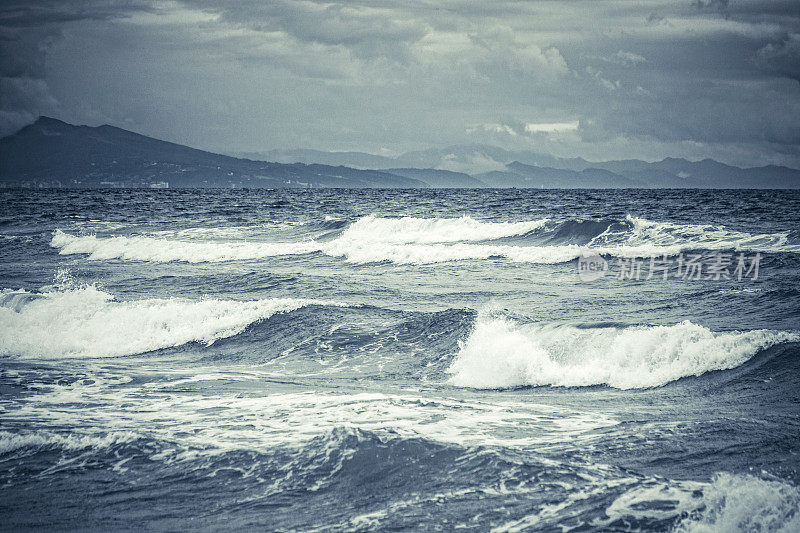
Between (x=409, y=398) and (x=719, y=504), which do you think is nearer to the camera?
(x=719, y=504)

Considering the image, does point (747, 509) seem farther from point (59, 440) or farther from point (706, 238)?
point (706, 238)

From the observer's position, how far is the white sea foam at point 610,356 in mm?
11508

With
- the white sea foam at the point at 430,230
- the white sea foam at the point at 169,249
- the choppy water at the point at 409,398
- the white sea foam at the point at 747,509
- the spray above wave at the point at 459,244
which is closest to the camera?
the white sea foam at the point at 747,509

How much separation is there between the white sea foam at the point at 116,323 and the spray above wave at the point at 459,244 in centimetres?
983

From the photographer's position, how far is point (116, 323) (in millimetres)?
17047

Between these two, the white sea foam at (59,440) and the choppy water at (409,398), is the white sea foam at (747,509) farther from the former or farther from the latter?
the white sea foam at (59,440)

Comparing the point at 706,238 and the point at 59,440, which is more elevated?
the point at 706,238

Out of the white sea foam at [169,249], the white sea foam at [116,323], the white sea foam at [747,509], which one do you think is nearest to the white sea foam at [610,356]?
the white sea foam at [747,509]

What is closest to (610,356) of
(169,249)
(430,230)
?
(169,249)

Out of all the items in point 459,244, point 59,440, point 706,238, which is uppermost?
point 706,238

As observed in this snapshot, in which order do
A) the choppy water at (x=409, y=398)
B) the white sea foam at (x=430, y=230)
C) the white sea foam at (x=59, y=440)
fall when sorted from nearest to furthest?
the choppy water at (x=409, y=398), the white sea foam at (x=59, y=440), the white sea foam at (x=430, y=230)

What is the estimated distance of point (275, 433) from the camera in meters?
8.85

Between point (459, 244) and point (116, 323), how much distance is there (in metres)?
18.2

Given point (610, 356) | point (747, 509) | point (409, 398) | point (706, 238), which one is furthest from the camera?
point (706, 238)
